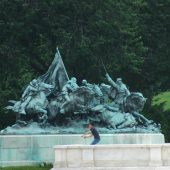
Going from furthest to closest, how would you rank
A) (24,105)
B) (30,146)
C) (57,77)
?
1. (57,77)
2. (24,105)
3. (30,146)

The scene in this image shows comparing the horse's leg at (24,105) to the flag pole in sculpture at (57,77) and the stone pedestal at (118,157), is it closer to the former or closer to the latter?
the flag pole in sculpture at (57,77)

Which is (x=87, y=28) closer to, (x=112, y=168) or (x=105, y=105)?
(x=105, y=105)

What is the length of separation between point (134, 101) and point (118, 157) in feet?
32.6

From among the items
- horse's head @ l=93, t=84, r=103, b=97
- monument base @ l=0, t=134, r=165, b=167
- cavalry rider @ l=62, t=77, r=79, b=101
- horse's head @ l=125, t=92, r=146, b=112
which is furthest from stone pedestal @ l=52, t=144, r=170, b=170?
horse's head @ l=125, t=92, r=146, b=112

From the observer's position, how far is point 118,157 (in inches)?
1100

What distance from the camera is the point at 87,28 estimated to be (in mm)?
47094

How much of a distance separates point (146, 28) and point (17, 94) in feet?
32.4

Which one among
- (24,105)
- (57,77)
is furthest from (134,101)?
(24,105)

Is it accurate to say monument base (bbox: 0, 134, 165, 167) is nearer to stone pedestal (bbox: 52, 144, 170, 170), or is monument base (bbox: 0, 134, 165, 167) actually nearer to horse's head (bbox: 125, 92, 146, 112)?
horse's head (bbox: 125, 92, 146, 112)

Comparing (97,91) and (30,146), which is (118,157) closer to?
(30,146)

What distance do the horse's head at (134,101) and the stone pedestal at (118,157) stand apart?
31.2 feet

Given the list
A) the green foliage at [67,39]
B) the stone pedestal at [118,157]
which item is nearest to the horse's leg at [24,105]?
the green foliage at [67,39]

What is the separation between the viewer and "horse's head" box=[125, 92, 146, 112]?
1475 inches

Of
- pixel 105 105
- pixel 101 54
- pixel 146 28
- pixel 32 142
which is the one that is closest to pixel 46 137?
pixel 32 142
